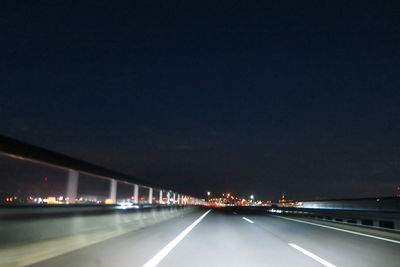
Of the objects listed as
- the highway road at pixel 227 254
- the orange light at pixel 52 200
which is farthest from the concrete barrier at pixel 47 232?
the orange light at pixel 52 200

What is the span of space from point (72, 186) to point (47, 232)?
18.4 meters

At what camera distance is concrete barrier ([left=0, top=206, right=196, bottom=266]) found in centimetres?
855

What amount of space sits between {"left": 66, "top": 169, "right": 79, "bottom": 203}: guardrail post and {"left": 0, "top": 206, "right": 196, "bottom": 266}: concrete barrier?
11.2 m

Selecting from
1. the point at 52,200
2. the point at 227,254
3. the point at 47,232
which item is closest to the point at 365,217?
the point at 227,254

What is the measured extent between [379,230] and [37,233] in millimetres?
17421

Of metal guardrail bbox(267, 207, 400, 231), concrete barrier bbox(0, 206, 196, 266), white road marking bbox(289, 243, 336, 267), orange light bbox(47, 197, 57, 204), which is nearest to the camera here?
concrete barrier bbox(0, 206, 196, 266)

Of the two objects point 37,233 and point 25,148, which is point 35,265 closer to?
point 37,233

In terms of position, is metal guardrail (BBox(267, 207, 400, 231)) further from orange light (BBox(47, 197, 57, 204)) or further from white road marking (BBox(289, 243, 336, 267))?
orange light (BBox(47, 197, 57, 204))

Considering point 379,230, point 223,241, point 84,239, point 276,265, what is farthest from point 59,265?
point 379,230

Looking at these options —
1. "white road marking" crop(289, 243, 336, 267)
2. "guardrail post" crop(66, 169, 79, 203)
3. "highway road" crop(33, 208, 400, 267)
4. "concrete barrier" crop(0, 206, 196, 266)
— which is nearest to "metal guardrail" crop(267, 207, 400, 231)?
"highway road" crop(33, 208, 400, 267)

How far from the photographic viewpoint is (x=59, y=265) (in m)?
8.98

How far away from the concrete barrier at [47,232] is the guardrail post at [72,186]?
36.7 feet

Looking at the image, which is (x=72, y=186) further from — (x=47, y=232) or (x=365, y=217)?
(x=365, y=217)

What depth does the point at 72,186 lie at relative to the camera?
28047 mm
